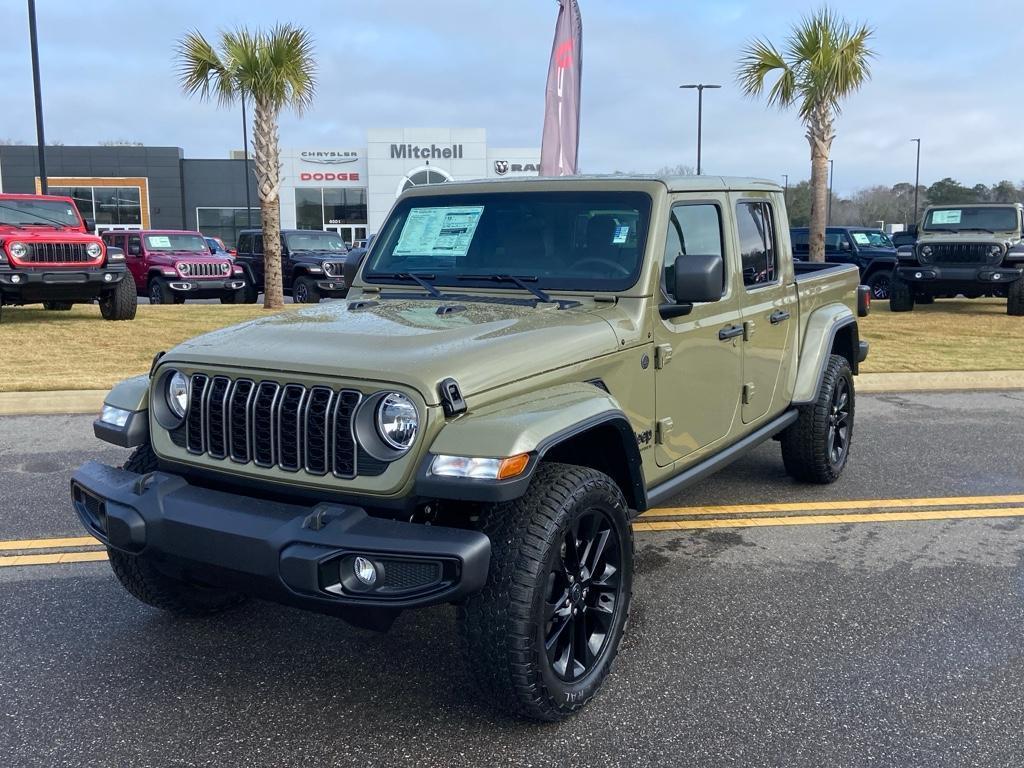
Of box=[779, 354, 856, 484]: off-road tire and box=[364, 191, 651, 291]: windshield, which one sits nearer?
box=[364, 191, 651, 291]: windshield

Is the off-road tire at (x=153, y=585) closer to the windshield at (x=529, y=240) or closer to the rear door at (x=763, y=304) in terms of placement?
the windshield at (x=529, y=240)

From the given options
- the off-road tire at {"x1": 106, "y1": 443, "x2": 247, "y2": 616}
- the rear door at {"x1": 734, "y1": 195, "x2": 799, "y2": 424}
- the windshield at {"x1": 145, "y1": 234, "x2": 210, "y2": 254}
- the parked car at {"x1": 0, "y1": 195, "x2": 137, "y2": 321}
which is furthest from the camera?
the windshield at {"x1": 145, "y1": 234, "x2": 210, "y2": 254}

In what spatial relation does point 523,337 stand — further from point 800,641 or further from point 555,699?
point 800,641

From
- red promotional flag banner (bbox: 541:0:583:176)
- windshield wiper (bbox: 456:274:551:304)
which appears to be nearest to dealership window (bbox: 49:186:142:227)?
red promotional flag banner (bbox: 541:0:583:176)

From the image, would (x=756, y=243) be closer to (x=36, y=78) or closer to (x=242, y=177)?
(x=36, y=78)

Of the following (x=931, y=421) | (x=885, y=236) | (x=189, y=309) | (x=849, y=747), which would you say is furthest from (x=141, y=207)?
(x=849, y=747)

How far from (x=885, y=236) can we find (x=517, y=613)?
72.9 ft

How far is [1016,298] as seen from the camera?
15.9 metres

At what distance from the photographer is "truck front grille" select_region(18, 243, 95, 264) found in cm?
1403

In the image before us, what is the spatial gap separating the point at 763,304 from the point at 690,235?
819mm

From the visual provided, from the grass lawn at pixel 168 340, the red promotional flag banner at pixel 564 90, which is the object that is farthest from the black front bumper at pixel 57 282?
the red promotional flag banner at pixel 564 90

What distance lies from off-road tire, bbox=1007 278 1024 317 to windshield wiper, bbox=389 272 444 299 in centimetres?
1461

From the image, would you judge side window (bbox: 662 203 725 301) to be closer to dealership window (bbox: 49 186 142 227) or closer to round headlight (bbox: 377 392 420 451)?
round headlight (bbox: 377 392 420 451)

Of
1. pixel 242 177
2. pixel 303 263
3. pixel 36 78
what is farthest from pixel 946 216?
pixel 242 177
